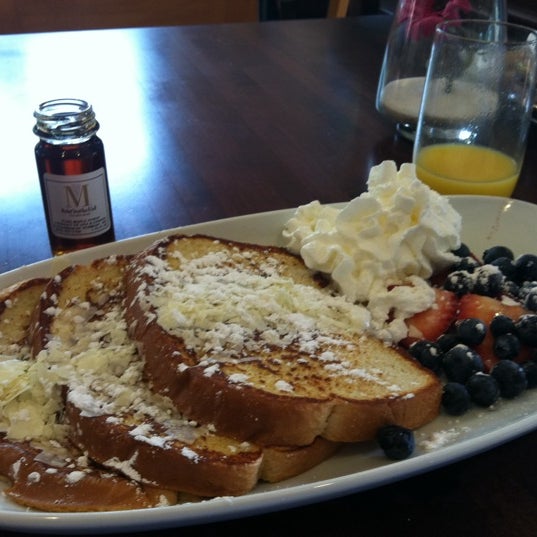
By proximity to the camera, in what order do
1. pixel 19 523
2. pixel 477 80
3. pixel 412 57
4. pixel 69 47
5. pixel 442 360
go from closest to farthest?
pixel 19 523 → pixel 442 360 → pixel 477 80 → pixel 412 57 → pixel 69 47

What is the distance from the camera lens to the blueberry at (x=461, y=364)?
44.2 inches

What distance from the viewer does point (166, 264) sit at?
1.30m

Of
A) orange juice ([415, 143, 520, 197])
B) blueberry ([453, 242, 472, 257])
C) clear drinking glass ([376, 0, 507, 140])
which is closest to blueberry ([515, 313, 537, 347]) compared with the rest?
blueberry ([453, 242, 472, 257])

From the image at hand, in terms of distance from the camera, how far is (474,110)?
5.62ft

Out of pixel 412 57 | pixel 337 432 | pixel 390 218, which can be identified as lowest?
pixel 337 432

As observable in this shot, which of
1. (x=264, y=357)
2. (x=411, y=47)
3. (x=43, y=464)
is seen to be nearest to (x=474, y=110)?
(x=411, y=47)

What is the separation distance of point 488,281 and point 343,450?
0.49 m

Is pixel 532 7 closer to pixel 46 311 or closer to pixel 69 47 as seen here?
pixel 69 47

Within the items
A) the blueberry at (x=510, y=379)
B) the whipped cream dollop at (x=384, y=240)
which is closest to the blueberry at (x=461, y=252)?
the whipped cream dollop at (x=384, y=240)

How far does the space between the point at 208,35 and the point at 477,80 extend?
1716mm

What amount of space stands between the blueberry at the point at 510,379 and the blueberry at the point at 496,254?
39cm

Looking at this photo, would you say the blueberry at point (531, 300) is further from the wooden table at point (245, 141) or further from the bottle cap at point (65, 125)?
the bottle cap at point (65, 125)

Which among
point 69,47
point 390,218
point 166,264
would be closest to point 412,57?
point 390,218

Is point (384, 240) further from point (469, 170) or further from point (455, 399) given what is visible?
point (469, 170)
